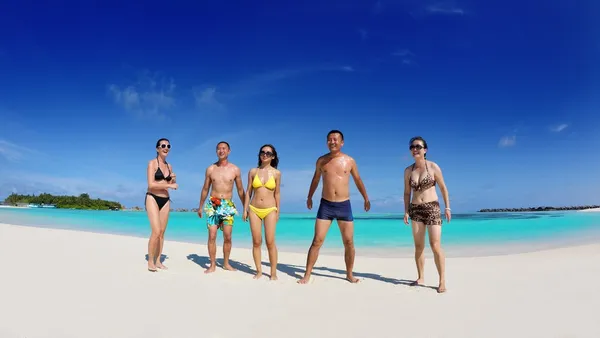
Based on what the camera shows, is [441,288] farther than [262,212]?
No

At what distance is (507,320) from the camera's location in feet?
12.4

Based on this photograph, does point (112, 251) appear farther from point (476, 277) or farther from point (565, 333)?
point (565, 333)

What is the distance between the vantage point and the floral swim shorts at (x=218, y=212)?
6.39m

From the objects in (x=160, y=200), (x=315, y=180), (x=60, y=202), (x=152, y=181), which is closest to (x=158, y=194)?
(x=160, y=200)

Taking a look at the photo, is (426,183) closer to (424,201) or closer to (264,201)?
(424,201)

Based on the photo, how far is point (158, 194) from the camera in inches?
251

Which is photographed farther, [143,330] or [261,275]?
[261,275]

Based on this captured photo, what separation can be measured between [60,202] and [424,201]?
8725 cm

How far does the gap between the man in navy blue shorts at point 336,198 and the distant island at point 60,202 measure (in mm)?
79942

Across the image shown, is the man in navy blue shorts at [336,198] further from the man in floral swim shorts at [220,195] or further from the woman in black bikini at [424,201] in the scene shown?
the man in floral swim shorts at [220,195]

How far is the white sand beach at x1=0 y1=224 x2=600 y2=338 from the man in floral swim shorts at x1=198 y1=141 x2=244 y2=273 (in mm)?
698

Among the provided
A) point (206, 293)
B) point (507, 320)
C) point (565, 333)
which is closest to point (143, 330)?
point (206, 293)

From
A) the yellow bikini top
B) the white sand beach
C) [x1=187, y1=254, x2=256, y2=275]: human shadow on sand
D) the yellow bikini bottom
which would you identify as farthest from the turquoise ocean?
the yellow bikini top

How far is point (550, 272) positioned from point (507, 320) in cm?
338
